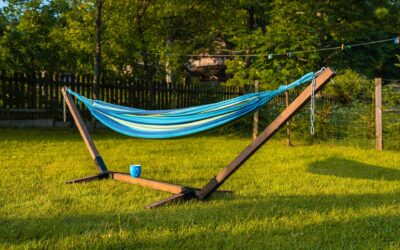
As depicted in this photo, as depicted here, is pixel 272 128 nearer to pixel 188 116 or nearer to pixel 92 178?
pixel 188 116

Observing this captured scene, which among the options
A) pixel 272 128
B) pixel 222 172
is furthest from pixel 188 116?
pixel 272 128

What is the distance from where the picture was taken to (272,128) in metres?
3.52

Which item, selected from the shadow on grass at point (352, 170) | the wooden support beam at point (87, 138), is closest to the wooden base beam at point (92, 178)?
Result: the wooden support beam at point (87, 138)

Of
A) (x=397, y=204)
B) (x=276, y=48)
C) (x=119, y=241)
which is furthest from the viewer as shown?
(x=276, y=48)

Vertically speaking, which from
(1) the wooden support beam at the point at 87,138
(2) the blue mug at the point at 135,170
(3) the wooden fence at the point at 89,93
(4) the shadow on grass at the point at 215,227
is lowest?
(4) the shadow on grass at the point at 215,227

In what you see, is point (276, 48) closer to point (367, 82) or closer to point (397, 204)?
point (367, 82)

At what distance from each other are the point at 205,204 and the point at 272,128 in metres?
0.94

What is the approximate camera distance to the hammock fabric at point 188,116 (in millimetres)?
3639

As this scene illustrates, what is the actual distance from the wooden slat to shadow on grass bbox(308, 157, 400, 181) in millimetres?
2194

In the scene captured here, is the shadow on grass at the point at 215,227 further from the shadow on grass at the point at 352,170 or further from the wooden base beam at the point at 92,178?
the shadow on grass at the point at 352,170

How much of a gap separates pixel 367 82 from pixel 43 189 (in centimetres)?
738

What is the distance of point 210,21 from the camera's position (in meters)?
13.9

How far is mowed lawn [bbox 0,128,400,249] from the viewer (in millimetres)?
2820

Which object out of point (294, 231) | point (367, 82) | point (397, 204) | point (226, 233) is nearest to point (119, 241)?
point (226, 233)
